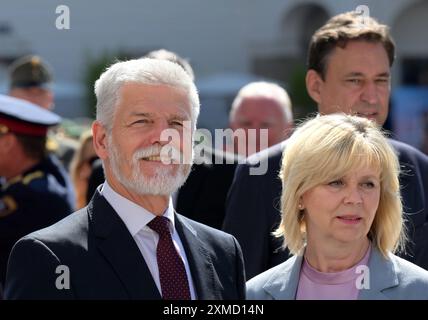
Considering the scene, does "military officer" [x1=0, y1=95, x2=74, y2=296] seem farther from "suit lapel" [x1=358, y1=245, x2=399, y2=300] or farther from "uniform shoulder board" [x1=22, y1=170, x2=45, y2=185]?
"suit lapel" [x1=358, y1=245, x2=399, y2=300]

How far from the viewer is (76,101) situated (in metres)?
23.6

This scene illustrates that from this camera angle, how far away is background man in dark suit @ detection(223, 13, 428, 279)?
3.60 metres

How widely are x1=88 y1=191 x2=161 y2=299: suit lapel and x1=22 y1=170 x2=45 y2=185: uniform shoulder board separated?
72.7 inches

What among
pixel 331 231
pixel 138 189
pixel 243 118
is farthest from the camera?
pixel 243 118

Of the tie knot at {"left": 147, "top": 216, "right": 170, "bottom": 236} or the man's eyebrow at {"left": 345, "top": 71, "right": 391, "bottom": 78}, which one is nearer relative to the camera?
the tie knot at {"left": 147, "top": 216, "right": 170, "bottom": 236}

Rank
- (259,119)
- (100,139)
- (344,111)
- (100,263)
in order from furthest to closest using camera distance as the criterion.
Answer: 1. (259,119)
2. (344,111)
3. (100,139)
4. (100,263)

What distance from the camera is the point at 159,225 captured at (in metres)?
2.73

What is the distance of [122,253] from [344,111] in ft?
5.06

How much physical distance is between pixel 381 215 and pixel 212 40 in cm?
2449

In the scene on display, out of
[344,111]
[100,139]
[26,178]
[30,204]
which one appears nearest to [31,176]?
[26,178]

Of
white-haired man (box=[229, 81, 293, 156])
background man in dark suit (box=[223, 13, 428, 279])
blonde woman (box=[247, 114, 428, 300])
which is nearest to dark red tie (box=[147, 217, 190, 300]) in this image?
blonde woman (box=[247, 114, 428, 300])

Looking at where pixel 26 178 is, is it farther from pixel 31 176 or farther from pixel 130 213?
pixel 130 213

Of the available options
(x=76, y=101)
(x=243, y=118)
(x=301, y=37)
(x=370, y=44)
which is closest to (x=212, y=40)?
(x=301, y=37)
